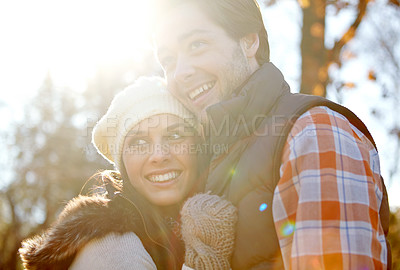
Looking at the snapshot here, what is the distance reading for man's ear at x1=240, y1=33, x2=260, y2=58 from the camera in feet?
8.90

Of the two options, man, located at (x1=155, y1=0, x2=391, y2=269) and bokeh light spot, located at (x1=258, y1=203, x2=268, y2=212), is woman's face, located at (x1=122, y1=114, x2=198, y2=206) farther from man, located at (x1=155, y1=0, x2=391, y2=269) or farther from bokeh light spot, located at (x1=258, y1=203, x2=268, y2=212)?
bokeh light spot, located at (x1=258, y1=203, x2=268, y2=212)

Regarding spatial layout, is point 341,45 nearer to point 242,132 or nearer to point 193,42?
point 193,42

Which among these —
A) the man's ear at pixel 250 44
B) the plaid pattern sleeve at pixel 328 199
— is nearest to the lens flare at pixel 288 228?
the plaid pattern sleeve at pixel 328 199

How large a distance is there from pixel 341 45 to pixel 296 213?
3.78 meters

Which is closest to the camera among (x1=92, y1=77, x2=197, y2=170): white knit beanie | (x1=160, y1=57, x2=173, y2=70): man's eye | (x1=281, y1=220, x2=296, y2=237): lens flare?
(x1=281, y1=220, x2=296, y2=237): lens flare

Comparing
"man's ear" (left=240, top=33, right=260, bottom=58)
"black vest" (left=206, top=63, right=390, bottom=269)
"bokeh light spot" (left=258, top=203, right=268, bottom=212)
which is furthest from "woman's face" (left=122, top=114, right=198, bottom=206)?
"bokeh light spot" (left=258, top=203, right=268, bottom=212)

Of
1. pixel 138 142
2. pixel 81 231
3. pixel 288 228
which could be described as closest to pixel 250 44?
pixel 138 142

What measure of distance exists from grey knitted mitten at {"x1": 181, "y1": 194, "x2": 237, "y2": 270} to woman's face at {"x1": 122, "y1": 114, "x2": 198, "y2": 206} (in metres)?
0.73

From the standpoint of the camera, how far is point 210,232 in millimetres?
2057

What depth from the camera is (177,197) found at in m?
2.94

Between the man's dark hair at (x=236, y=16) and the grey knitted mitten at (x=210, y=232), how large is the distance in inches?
45.5

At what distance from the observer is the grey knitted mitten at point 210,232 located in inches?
78.7

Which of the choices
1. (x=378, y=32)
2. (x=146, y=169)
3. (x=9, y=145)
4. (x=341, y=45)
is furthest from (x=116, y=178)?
(x=9, y=145)

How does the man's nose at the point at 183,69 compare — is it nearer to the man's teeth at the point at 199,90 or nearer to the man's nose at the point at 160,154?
the man's teeth at the point at 199,90
